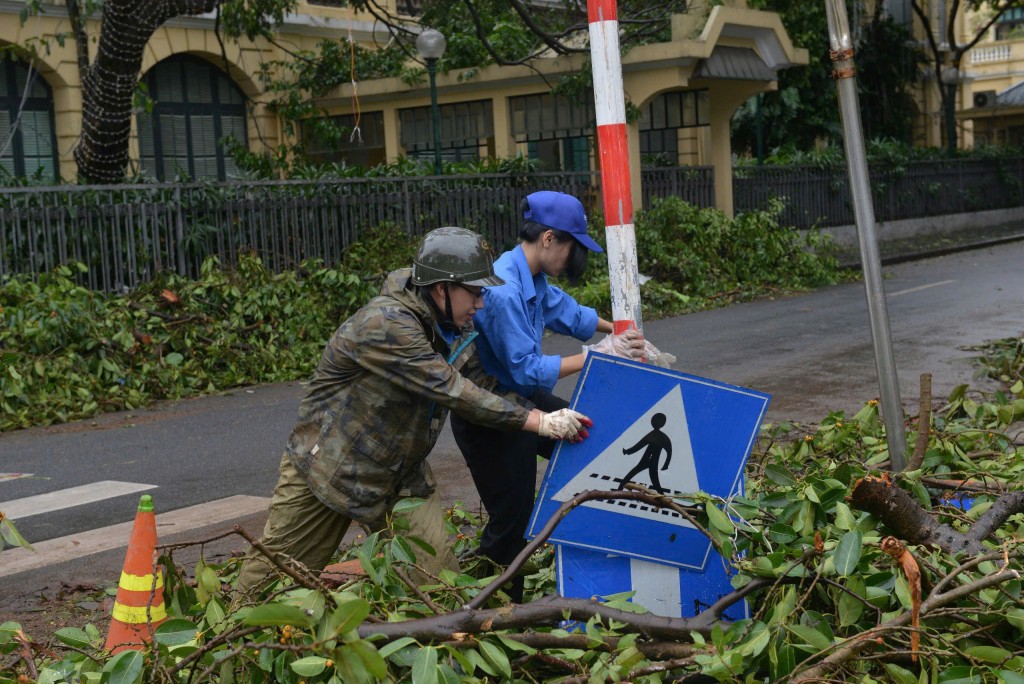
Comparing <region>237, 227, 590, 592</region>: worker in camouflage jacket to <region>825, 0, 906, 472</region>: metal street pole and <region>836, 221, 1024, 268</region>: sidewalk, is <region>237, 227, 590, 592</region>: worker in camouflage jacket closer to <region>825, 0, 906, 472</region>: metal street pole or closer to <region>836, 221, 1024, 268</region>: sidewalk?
<region>825, 0, 906, 472</region>: metal street pole

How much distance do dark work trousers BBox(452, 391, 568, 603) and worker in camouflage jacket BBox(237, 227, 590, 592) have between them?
25cm

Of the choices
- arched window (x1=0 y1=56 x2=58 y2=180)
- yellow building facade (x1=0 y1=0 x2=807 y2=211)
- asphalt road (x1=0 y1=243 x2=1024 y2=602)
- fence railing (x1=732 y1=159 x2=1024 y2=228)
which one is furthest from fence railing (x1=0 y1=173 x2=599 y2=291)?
fence railing (x1=732 y1=159 x2=1024 y2=228)

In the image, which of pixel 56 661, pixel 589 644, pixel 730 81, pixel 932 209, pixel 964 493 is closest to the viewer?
pixel 589 644

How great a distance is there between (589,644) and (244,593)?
3.45 ft

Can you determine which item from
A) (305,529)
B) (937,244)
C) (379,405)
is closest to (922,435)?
(379,405)

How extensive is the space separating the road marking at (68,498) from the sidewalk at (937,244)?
16086 mm

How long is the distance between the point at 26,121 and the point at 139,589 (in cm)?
1798

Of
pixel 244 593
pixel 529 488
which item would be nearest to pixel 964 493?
pixel 529 488

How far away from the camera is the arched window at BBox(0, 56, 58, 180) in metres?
19.6

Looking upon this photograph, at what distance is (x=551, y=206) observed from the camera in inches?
170

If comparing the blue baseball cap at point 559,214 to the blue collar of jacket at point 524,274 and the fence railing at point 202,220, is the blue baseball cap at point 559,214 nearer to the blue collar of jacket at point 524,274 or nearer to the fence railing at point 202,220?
the blue collar of jacket at point 524,274

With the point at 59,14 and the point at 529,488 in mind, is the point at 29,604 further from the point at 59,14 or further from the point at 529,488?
the point at 59,14

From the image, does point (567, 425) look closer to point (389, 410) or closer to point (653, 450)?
point (653, 450)

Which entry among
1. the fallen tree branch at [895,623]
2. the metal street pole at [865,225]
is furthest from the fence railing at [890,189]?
the fallen tree branch at [895,623]
